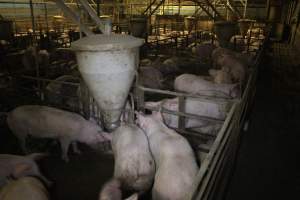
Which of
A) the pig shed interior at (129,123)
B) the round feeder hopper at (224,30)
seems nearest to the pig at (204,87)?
the pig shed interior at (129,123)

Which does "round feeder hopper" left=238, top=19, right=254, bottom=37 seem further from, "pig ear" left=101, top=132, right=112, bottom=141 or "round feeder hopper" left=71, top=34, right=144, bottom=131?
"pig ear" left=101, top=132, right=112, bottom=141

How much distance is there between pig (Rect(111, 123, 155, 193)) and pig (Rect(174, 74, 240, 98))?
6.75 ft

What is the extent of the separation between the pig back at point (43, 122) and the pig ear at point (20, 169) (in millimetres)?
1021

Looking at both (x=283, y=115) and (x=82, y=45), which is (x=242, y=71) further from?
(x=82, y=45)

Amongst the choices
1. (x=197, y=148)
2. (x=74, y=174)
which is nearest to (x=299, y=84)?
(x=197, y=148)

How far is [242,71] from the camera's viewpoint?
741 centimetres

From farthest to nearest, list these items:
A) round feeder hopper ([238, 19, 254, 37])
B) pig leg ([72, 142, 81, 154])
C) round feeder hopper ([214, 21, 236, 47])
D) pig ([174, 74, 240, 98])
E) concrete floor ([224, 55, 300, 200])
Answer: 1. round feeder hopper ([238, 19, 254, 37])
2. round feeder hopper ([214, 21, 236, 47])
3. pig ([174, 74, 240, 98])
4. pig leg ([72, 142, 81, 154])
5. concrete floor ([224, 55, 300, 200])

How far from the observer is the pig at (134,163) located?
3457mm

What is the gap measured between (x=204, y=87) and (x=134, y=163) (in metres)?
2.83

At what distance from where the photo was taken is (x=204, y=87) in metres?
5.81

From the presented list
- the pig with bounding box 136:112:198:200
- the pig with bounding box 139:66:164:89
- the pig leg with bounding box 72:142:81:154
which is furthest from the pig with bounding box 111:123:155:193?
the pig with bounding box 139:66:164:89

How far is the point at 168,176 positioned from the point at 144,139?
959 mm

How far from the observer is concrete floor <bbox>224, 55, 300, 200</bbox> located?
4.27 meters

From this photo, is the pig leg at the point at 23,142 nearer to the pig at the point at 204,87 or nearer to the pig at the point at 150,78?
the pig at the point at 150,78
